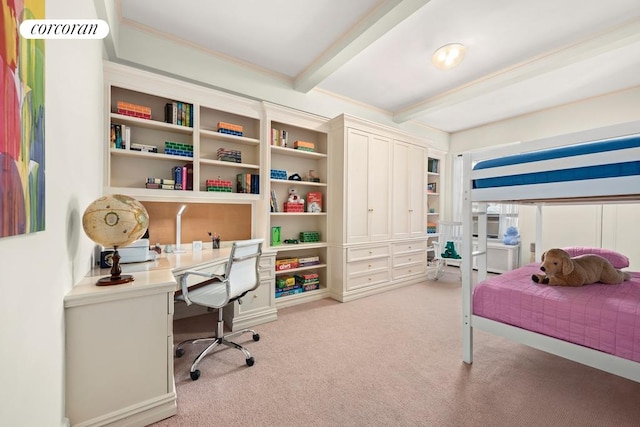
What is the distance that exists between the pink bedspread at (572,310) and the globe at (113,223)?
2253 millimetres

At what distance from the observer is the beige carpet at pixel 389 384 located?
56.1 inches

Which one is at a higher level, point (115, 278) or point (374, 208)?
point (374, 208)

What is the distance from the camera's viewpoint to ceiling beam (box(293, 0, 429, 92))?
1997 millimetres

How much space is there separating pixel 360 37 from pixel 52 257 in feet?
8.47

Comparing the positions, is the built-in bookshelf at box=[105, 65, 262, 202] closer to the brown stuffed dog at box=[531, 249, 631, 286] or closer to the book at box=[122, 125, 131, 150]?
the book at box=[122, 125, 131, 150]

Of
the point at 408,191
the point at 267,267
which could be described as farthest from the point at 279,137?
the point at 408,191

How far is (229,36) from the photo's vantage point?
2.53m

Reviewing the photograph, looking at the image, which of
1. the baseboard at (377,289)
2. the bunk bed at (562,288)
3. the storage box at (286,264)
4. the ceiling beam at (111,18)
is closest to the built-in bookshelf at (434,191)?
the baseboard at (377,289)

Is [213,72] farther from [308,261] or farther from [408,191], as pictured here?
[408,191]

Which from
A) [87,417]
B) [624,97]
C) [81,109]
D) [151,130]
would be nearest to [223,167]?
[151,130]

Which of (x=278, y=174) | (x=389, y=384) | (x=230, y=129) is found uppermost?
(x=230, y=129)

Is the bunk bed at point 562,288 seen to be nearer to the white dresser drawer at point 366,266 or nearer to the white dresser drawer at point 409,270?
the white dresser drawer at point 366,266

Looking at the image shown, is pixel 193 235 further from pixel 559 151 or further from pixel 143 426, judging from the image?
pixel 559 151

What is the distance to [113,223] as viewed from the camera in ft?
4.43
